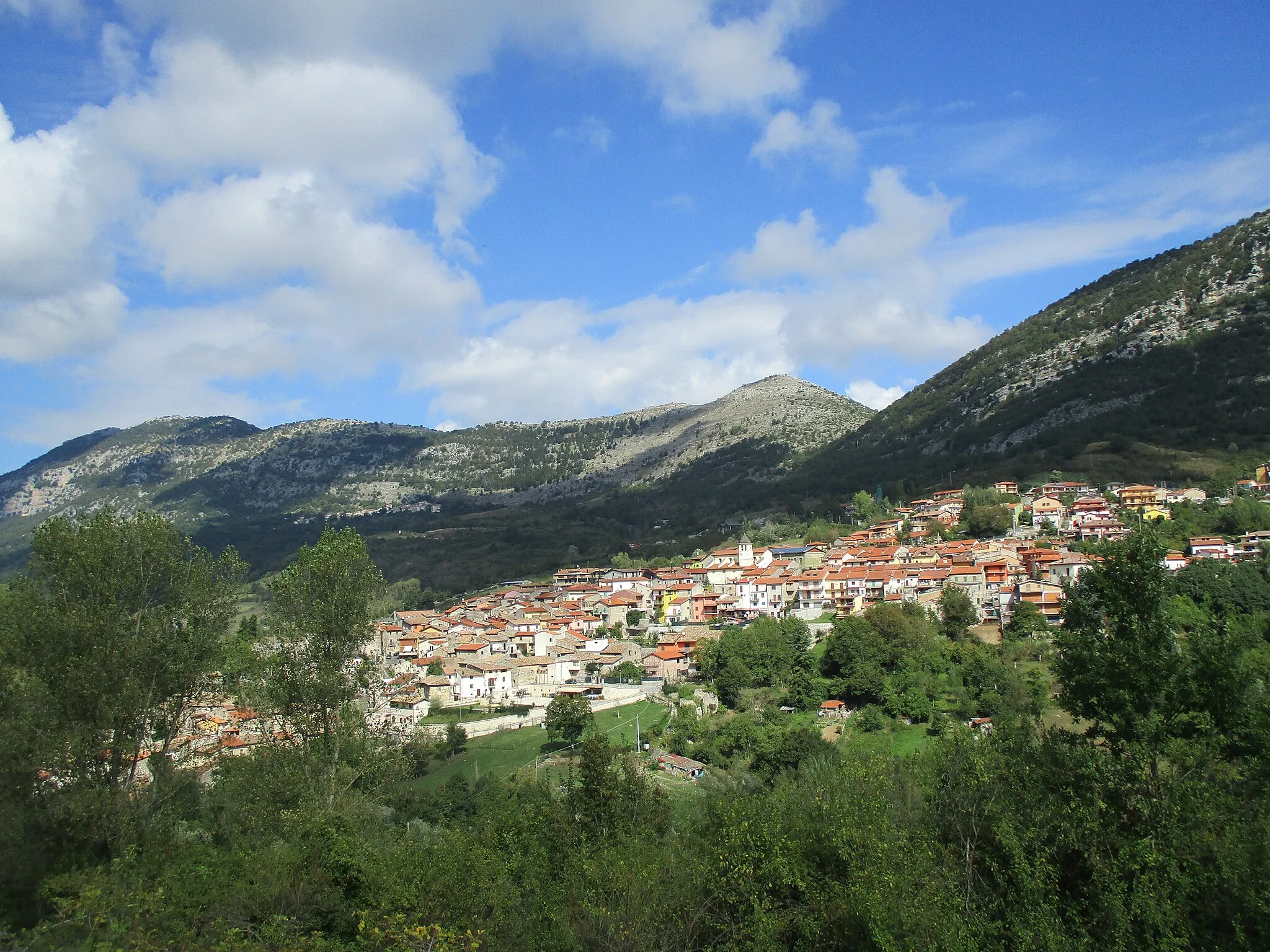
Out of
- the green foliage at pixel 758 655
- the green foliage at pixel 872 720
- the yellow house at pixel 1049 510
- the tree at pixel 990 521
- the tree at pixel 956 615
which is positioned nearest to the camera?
the green foliage at pixel 872 720

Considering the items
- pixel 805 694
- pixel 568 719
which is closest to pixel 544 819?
pixel 568 719

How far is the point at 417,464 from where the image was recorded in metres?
179

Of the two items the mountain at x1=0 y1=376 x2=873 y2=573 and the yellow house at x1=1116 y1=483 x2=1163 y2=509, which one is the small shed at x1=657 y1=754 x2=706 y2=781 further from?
the mountain at x1=0 y1=376 x2=873 y2=573

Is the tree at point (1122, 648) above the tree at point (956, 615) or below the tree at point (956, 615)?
above

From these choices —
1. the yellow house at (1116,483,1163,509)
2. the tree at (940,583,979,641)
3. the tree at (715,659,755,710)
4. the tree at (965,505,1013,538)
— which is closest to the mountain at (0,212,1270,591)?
the yellow house at (1116,483,1163,509)

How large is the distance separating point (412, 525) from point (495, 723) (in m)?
85.4

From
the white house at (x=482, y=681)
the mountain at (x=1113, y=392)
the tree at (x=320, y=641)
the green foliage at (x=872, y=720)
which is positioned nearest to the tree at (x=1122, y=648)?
the tree at (x=320, y=641)

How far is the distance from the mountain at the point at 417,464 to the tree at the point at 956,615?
78.2 m

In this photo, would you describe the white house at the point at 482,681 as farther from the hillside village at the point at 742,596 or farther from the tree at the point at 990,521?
the tree at the point at 990,521

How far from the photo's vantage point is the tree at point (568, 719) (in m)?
34.4

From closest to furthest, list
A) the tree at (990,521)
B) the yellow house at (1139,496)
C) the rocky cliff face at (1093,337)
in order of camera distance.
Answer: the yellow house at (1139,496) → the tree at (990,521) → the rocky cliff face at (1093,337)

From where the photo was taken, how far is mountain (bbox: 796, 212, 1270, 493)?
6994 centimetres

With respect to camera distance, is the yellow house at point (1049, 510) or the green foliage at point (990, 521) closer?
the yellow house at point (1049, 510)

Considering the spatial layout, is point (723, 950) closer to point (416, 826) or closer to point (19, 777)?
point (19, 777)
